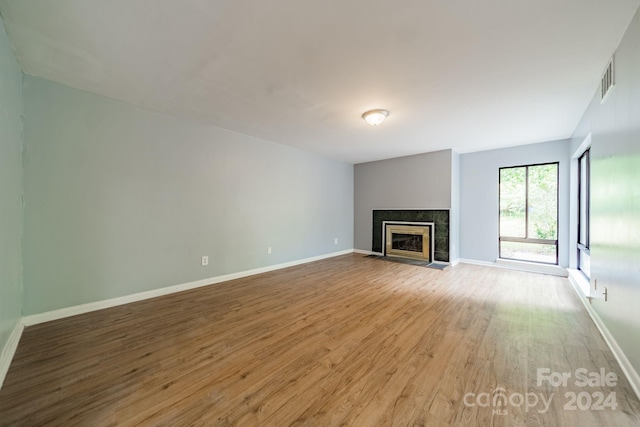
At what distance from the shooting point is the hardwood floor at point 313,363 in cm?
130

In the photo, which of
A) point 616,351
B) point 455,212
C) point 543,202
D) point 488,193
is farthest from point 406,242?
point 616,351

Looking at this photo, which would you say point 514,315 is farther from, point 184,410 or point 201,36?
point 201,36

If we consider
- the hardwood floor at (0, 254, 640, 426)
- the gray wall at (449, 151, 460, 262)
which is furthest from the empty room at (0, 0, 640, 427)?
the gray wall at (449, 151, 460, 262)

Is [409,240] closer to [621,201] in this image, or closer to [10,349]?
[621,201]

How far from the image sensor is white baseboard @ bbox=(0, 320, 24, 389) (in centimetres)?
159

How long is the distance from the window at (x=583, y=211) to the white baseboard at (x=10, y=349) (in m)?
6.07

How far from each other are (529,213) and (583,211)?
0.82 metres

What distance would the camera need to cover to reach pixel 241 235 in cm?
396

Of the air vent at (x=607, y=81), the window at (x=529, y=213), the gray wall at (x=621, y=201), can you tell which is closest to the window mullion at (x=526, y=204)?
the window at (x=529, y=213)

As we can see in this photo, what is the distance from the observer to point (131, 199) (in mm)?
2867

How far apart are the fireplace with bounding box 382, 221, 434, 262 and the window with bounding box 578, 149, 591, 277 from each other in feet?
7.19

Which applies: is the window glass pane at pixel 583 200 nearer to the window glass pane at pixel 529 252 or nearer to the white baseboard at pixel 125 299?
the window glass pane at pixel 529 252

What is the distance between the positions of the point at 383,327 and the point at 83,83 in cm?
385

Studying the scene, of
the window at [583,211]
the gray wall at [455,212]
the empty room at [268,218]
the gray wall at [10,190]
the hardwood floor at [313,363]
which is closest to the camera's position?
the hardwood floor at [313,363]
